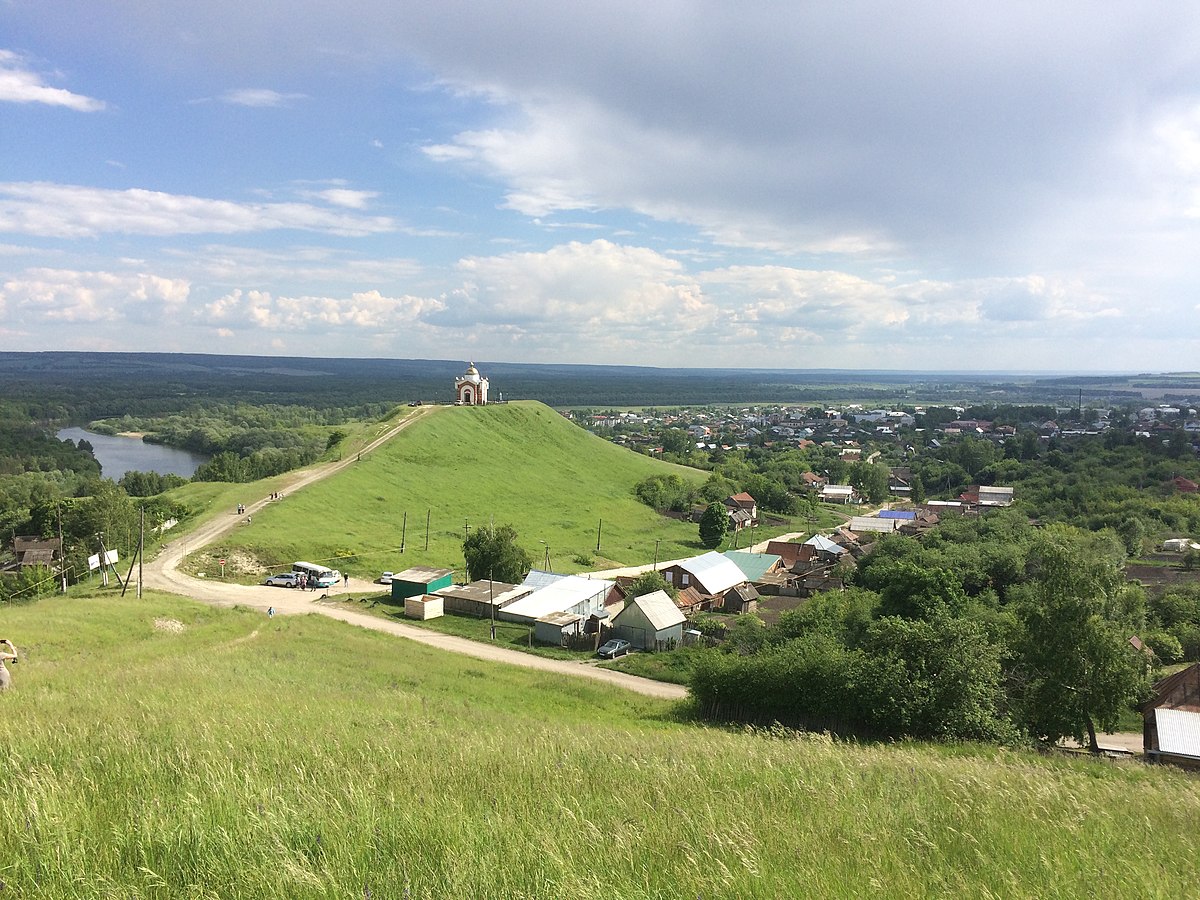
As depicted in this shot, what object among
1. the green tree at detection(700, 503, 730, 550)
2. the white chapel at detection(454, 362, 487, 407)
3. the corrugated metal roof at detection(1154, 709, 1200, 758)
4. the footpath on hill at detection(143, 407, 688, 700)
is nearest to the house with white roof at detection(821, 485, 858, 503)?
the green tree at detection(700, 503, 730, 550)

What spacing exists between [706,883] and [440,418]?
9349 cm

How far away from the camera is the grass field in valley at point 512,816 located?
384cm

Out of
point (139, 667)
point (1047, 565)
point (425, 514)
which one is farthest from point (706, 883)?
point (425, 514)

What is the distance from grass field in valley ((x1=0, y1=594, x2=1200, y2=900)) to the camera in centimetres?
384

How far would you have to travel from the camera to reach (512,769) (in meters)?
6.54

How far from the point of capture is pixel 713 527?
238ft

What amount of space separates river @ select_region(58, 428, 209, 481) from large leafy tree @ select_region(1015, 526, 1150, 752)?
103296mm

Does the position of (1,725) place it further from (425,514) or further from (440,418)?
(440,418)

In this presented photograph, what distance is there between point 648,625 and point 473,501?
128ft

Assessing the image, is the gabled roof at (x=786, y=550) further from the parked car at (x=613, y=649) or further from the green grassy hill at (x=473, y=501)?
the parked car at (x=613, y=649)

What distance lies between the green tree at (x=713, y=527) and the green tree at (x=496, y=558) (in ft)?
91.4

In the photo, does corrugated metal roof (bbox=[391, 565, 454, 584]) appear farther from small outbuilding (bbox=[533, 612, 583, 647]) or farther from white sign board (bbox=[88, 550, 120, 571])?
white sign board (bbox=[88, 550, 120, 571])

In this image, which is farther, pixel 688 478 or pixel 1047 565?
pixel 688 478

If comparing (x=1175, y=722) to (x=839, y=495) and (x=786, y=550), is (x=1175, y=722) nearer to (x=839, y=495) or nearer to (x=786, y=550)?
(x=786, y=550)
